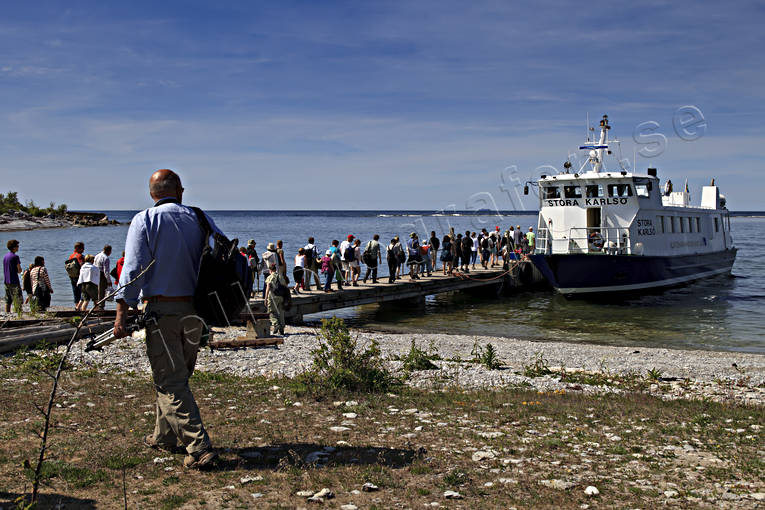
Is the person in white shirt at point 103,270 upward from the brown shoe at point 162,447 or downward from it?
upward

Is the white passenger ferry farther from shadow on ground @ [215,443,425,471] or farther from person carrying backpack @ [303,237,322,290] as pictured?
shadow on ground @ [215,443,425,471]

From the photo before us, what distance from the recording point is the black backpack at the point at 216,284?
4785mm

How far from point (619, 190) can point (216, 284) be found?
982 inches

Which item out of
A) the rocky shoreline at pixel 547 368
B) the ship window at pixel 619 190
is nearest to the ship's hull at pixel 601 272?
the ship window at pixel 619 190

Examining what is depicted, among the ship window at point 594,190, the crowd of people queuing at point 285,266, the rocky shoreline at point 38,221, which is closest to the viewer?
the crowd of people queuing at point 285,266

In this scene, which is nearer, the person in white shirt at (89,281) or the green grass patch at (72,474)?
the green grass patch at (72,474)

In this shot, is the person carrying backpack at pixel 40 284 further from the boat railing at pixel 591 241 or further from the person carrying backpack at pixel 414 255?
the boat railing at pixel 591 241

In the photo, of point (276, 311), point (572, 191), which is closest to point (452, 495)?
point (276, 311)

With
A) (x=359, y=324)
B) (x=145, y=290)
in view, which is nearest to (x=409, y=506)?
(x=145, y=290)

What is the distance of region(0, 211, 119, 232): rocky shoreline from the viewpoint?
302 ft

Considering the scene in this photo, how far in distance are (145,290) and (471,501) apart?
9.46ft

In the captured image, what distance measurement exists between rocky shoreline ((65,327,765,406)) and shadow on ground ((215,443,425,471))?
329 cm

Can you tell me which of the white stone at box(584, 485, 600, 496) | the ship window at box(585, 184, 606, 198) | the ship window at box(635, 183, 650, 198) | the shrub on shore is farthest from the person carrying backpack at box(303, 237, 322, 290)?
the white stone at box(584, 485, 600, 496)

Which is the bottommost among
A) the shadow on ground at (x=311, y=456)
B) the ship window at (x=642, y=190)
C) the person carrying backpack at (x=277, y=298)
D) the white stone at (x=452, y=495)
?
the white stone at (x=452, y=495)
